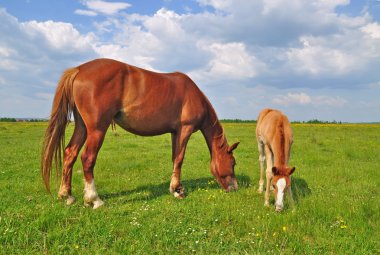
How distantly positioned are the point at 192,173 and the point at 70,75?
5.53 metres

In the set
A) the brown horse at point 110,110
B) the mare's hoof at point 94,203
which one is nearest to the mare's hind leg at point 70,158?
the brown horse at point 110,110

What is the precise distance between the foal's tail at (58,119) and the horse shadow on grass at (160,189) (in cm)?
155

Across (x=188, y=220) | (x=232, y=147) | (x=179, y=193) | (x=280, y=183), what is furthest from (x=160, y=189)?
(x=280, y=183)

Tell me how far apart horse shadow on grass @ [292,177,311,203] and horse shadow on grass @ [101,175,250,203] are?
1.30 meters

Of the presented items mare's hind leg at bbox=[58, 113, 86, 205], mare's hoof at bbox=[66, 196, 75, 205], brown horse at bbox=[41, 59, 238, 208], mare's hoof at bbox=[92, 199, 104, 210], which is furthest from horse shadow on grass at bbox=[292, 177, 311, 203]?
mare's hind leg at bbox=[58, 113, 86, 205]

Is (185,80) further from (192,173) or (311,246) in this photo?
(311,246)

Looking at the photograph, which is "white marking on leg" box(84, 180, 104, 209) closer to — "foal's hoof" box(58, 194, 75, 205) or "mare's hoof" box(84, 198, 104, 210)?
"mare's hoof" box(84, 198, 104, 210)

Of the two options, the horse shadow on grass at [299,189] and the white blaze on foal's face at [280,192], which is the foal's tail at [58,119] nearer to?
the white blaze on foal's face at [280,192]

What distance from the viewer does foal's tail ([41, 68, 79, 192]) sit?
20.4ft

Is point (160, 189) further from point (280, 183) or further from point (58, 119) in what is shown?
point (280, 183)

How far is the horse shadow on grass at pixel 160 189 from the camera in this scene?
7.12 m

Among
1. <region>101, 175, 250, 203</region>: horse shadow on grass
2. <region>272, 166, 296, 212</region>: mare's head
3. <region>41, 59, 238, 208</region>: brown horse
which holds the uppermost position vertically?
<region>41, 59, 238, 208</region>: brown horse

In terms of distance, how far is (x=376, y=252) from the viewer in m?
4.33

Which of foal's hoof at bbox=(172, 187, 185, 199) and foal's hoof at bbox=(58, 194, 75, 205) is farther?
foal's hoof at bbox=(172, 187, 185, 199)
